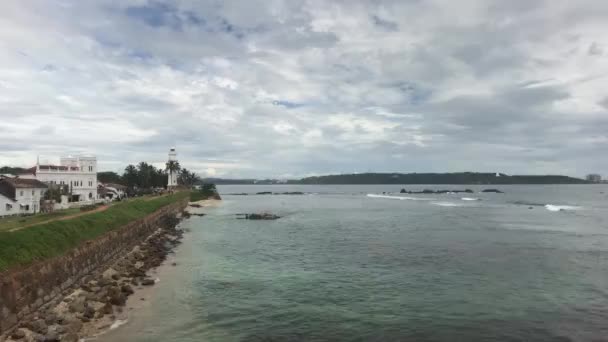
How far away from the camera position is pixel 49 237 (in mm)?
27531

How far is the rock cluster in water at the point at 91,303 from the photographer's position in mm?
18953

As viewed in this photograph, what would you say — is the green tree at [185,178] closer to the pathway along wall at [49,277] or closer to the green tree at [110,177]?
the green tree at [110,177]

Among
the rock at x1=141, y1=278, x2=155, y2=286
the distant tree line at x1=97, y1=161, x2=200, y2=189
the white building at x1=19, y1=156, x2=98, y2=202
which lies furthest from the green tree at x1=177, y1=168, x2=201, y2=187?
the rock at x1=141, y1=278, x2=155, y2=286

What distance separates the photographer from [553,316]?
22.5m

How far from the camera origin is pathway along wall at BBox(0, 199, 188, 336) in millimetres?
19844

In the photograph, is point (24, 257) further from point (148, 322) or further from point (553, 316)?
point (553, 316)

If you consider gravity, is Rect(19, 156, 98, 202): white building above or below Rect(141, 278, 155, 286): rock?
above

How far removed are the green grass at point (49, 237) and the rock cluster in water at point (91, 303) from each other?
8.80ft

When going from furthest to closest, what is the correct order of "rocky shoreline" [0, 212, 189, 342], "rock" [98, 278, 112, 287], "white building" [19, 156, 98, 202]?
"white building" [19, 156, 98, 202]
"rock" [98, 278, 112, 287]
"rocky shoreline" [0, 212, 189, 342]

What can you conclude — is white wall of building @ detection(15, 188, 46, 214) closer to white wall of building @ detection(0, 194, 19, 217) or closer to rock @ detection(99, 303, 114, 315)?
white wall of building @ detection(0, 194, 19, 217)


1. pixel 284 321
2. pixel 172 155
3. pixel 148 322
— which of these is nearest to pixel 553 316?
pixel 284 321

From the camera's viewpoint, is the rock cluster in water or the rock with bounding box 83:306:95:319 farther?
the rock with bounding box 83:306:95:319

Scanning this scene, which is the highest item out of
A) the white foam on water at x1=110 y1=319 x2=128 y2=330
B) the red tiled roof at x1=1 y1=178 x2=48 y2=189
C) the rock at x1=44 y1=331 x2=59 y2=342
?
the red tiled roof at x1=1 y1=178 x2=48 y2=189

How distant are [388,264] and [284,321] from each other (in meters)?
16.1
